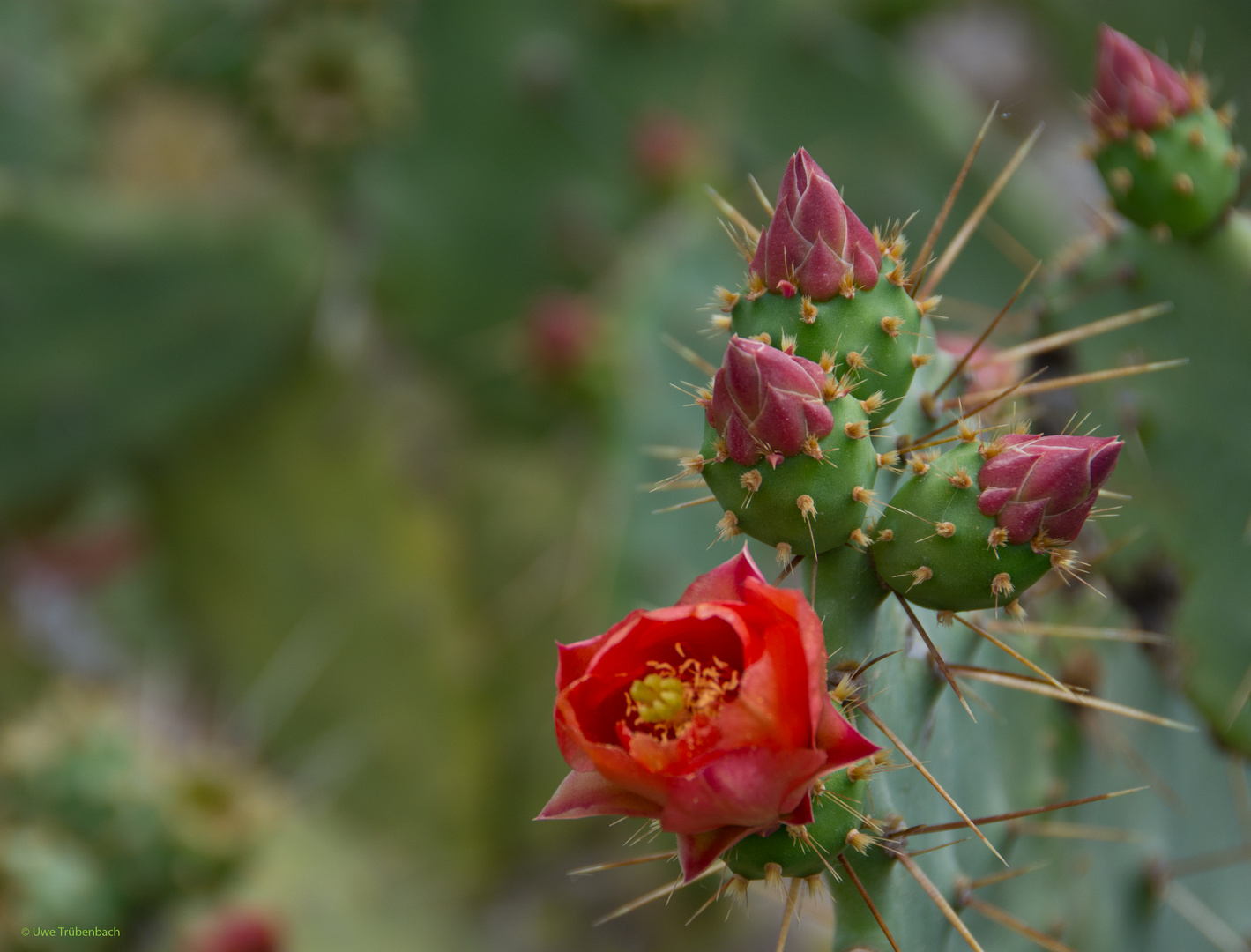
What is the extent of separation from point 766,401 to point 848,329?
0.11m

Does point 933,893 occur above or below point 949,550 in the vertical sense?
below

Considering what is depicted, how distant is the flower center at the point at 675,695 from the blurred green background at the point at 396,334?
47.4 inches

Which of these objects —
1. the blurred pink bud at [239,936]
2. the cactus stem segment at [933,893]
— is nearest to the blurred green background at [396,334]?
the blurred pink bud at [239,936]

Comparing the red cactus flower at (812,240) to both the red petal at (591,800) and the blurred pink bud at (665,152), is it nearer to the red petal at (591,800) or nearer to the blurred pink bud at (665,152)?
the red petal at (591,800)

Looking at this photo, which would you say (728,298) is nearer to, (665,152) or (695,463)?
(695,463)

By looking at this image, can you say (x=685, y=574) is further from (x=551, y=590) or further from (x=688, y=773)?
(x=688, y=773)

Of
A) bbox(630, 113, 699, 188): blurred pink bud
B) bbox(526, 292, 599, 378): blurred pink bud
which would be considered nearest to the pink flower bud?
bbox(526, 292, 599, 378): blurred pink bud

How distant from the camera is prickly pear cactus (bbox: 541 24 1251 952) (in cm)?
49

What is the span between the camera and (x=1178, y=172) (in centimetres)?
88

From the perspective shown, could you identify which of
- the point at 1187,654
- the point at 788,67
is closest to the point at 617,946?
the point at 1187,654

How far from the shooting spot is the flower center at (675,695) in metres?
0.50

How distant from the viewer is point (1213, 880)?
3.61 ft

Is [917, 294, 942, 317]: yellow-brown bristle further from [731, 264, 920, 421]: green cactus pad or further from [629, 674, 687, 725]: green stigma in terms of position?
[629, 674, 687, 725]: green stigma

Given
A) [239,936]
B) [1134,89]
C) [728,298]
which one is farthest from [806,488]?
[239,936]
